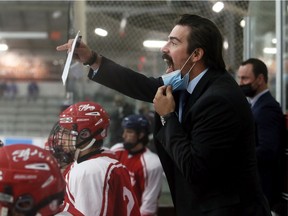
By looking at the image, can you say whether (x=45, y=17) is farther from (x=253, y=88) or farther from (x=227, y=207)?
(x=227, y=207)

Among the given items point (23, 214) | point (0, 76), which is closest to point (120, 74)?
point (23, 214)

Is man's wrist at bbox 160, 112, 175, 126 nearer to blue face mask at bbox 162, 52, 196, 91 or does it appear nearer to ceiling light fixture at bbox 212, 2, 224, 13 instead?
blue face mask at bbox 162, 52, 196, 91

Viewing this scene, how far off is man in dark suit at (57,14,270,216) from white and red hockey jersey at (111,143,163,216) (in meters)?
2.31

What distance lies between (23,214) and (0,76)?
16800 mm

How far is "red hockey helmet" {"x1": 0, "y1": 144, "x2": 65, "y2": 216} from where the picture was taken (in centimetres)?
156

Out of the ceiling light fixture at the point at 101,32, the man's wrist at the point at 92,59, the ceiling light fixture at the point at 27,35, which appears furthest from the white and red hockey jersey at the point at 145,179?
the ceiling light fixture at the point at 27,35

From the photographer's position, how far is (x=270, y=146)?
3.51 metres

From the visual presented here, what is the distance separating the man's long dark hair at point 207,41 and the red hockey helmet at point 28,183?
0.85 meters

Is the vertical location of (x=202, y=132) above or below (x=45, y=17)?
above

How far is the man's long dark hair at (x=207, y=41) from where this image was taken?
2.16 meters

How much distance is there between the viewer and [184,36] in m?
2.19

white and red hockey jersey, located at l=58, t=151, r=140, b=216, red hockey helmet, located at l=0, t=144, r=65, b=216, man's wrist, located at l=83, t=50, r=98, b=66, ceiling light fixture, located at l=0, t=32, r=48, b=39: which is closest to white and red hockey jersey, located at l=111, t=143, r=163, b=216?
white and red hockey jersey, located at l=58, t=151, r=140, b=216

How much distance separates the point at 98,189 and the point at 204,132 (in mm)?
859

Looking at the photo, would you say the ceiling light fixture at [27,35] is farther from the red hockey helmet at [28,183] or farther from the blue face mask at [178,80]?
the red hockey helmet at [28,183]
